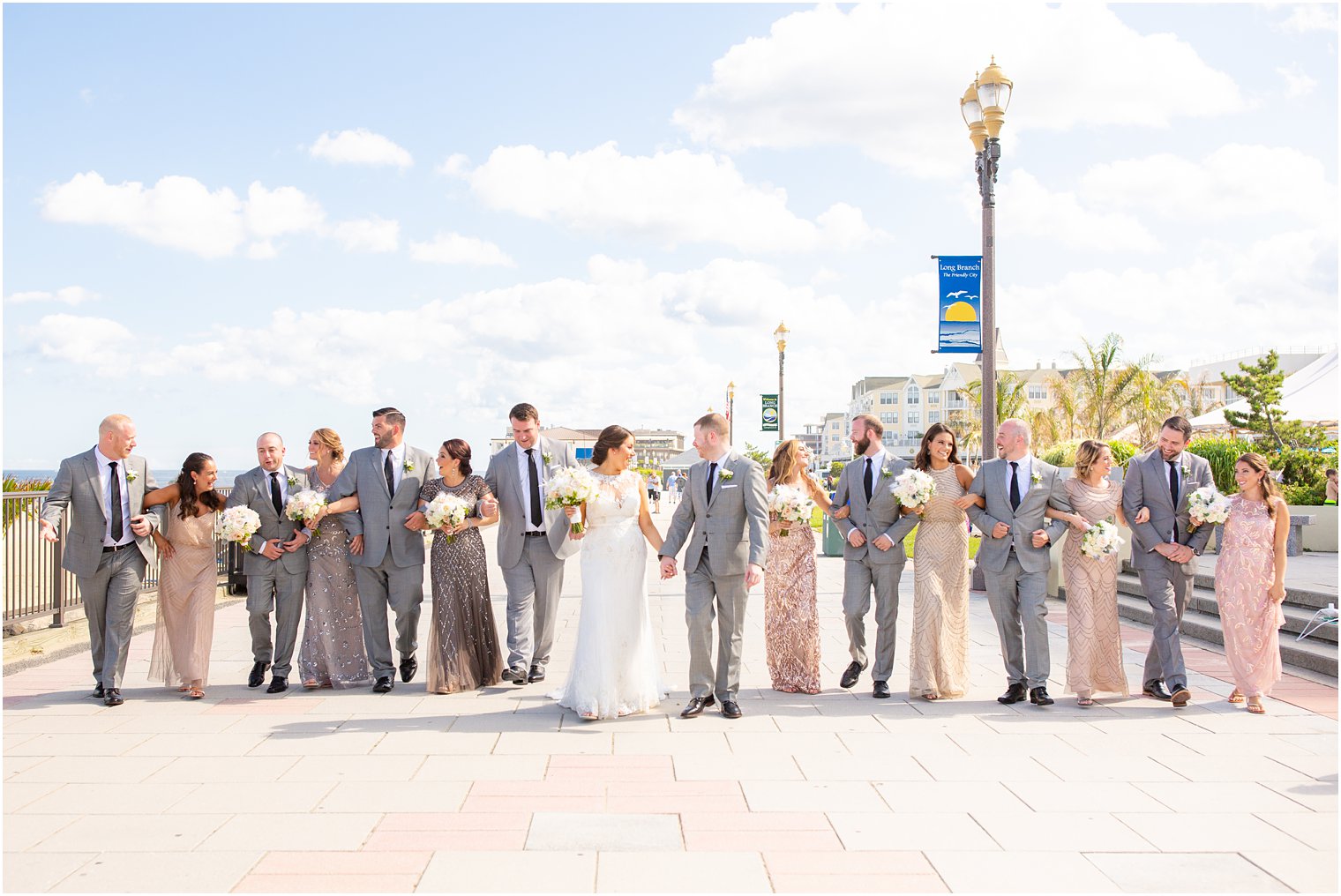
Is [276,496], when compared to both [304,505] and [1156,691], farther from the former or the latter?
[1156,691]

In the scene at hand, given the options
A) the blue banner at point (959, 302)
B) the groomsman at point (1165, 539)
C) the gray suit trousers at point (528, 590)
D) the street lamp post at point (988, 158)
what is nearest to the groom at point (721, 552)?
the gray suit trousers at point (528, 590)

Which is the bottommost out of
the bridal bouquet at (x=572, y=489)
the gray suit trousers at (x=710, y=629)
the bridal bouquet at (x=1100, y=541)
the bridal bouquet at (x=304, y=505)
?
the gray suit trousers at (x=710, y=629)

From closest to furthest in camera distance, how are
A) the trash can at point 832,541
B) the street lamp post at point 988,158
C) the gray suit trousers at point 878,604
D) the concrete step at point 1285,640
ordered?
the gray suit trousers at point 878,604 < the concrete step at point 1285,640 < the street lamp post at point 988,158 < the trash can at point 832,541

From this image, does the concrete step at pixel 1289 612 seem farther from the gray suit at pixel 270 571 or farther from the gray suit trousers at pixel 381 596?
the gray suit at pixel 270 571

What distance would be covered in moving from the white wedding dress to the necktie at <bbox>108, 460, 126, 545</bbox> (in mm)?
3443

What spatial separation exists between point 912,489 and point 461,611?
355 centimetres

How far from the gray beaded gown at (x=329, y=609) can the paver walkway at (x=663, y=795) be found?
0.78 feet

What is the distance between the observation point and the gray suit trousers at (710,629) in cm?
714

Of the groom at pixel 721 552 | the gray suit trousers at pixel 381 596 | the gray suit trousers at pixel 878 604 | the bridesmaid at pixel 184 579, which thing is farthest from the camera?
the gray suit trousers at pixel 381 596

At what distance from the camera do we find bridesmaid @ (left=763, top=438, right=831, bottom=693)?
7.93m

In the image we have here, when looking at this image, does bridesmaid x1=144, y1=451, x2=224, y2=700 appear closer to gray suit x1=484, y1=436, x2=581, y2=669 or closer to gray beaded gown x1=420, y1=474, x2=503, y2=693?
gray beaded gown x1=420, y1=474, x2=503, y2=693

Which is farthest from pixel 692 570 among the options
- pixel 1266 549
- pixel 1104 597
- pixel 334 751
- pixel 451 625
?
pixel 1266 549

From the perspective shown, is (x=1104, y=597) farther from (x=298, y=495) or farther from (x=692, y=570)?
(x=298, y=495)

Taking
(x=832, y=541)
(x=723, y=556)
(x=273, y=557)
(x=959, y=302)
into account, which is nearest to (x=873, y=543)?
(x=723, y=556)
